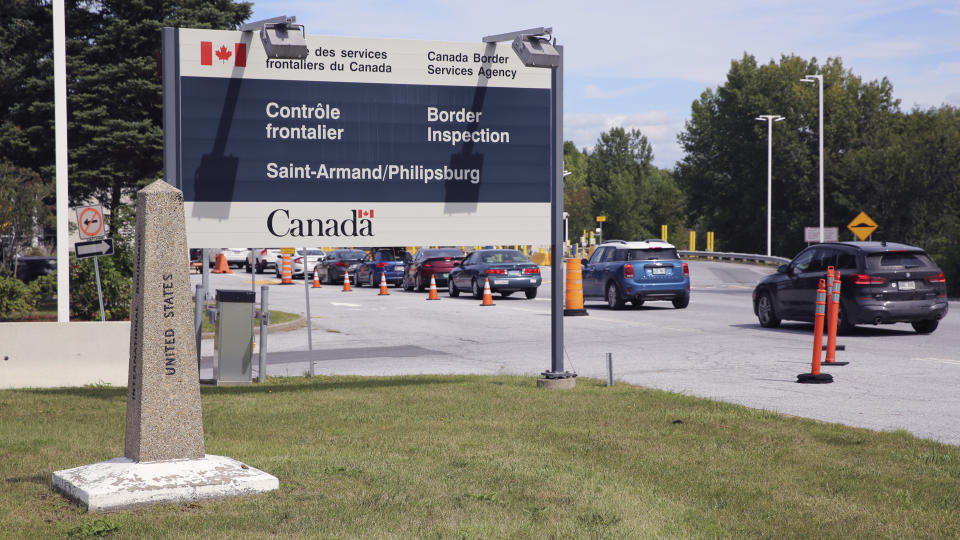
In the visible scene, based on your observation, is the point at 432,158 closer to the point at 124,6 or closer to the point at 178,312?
the point at 178,312

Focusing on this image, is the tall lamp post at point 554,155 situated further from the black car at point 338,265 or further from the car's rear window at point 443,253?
the black car at point 338,265

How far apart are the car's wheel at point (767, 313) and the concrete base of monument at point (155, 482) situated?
602 inches

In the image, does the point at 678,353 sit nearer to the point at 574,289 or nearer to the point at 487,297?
the point at 574,289

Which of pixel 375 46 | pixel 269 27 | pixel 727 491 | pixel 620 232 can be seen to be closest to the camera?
Result: pixel 727 491

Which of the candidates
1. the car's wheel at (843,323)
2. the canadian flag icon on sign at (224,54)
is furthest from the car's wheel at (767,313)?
the canadian flag icon on sign at (224,54)

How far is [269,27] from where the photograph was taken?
34.2 ft

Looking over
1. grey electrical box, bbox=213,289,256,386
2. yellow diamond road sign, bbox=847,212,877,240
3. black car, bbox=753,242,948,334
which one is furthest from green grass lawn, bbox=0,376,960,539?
yellow diamond road sign, bbox=847,212,877,240

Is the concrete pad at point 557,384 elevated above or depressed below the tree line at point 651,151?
below

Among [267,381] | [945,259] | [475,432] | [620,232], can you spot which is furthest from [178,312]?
[620,232]

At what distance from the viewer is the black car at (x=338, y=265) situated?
4457 centimetres

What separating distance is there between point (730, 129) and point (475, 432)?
69.6m

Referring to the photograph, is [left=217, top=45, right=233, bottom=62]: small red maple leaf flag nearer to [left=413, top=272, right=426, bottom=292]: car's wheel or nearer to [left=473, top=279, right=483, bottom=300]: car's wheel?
[left=473, top=279, right=483, bottom=300]: car's wheel

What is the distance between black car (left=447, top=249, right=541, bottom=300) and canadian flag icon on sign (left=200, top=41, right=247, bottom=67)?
19470mm

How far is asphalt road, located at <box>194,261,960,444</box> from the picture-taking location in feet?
34.6
